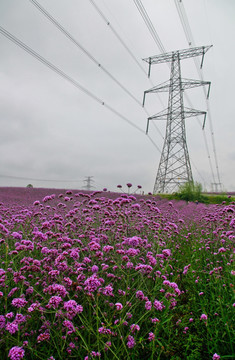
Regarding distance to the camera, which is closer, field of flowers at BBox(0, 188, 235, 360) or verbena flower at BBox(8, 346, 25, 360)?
verbena flower at BBox(8, 346, 25, 360)

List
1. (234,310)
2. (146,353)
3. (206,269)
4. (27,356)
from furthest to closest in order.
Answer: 1. (206,269)
2. (234,310)
3. (146,353)
4. (27,356)

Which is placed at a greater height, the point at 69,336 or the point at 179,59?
the point at 179,59

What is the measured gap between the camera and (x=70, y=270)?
8.23ft

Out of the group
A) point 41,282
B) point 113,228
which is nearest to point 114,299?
point 41,282

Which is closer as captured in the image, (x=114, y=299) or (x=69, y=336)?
(x=69, y=336)

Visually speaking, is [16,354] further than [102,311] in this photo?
No

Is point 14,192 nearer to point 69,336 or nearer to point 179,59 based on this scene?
point 69,336

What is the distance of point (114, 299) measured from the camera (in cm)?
249

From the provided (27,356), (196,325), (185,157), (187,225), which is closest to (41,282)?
(27,356)

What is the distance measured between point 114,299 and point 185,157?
1954 centimetres

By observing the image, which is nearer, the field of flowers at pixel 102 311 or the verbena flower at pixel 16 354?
the verbena flower at pixel 16 354

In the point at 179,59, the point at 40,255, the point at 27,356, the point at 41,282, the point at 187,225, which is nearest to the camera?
the point at 27,356

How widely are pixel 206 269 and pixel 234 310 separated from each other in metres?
1.72

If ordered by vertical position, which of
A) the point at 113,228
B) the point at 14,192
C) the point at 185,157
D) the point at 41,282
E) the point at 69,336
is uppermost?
the point at 185,157
